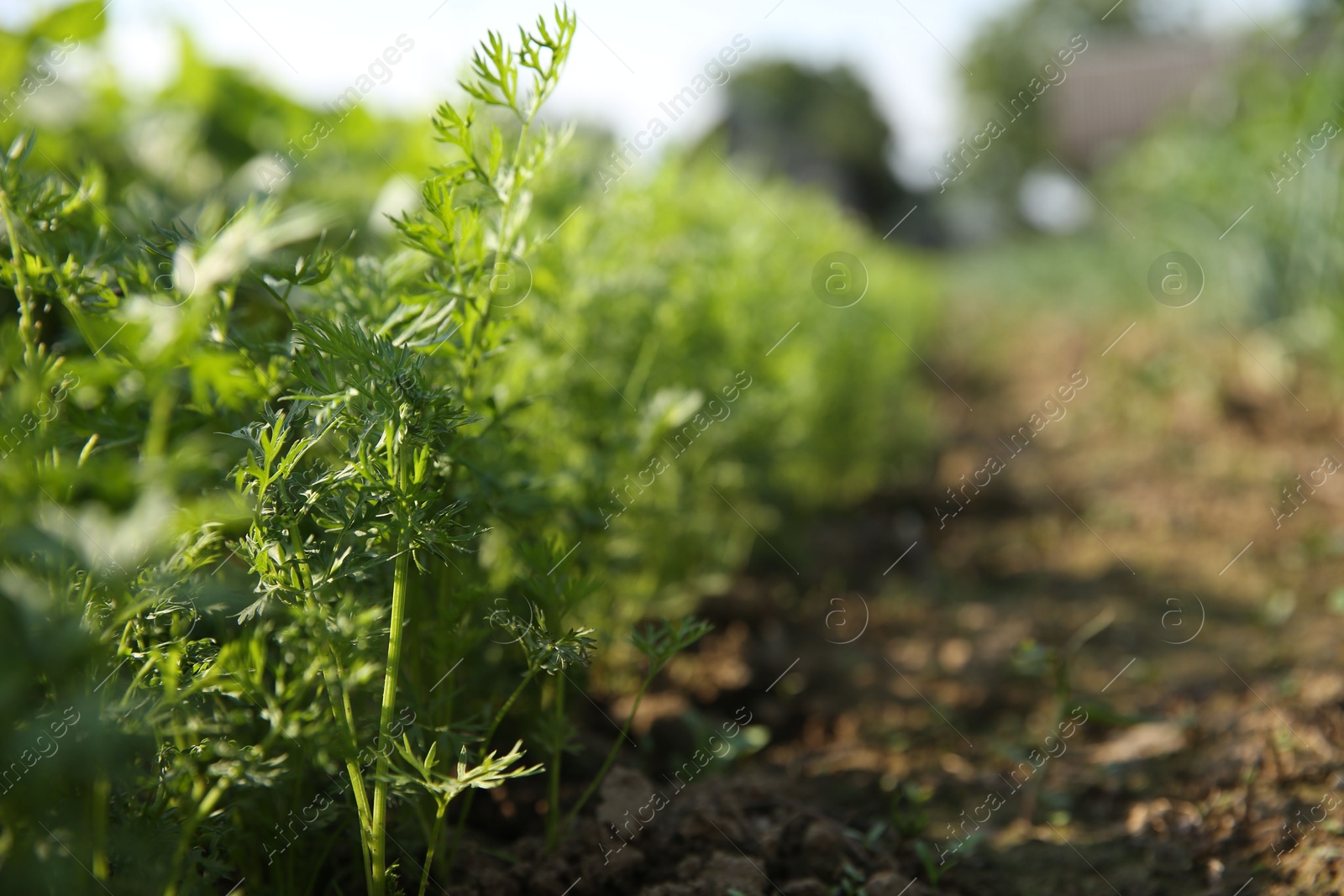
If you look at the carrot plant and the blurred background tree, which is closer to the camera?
the carrot plant

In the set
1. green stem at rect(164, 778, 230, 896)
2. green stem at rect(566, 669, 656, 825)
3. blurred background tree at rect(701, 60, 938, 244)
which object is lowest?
green stem at rect(164, 778, 230, 896)

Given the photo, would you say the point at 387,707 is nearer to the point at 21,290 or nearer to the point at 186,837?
→ the point at 186,837

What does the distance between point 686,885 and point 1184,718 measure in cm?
124

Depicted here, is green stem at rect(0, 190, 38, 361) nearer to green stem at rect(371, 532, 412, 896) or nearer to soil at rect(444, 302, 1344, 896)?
green stem at rect(371, 532, 412, 896)

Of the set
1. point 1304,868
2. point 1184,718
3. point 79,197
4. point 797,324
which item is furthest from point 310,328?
point 797,324

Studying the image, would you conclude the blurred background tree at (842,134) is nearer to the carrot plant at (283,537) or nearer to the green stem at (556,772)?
the carrot plant at (283,537)

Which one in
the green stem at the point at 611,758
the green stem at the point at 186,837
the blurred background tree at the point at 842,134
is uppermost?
the blurred background tree at the point at 842,134

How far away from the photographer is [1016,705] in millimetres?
2268

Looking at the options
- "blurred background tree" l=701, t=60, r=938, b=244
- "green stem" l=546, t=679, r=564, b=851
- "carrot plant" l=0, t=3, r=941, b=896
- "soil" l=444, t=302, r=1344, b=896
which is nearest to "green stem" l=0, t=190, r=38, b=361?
"carrot plant" l=0, t=3, r=941, b=896

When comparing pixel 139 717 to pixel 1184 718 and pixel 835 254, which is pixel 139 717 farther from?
pixel 835 254

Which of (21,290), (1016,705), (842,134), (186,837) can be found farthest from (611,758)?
(842,134)

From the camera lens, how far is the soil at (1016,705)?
4.85 feet

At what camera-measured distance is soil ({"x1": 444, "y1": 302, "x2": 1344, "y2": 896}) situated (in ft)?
4.85

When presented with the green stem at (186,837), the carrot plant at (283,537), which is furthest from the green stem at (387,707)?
the green stem at (186,837)
